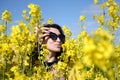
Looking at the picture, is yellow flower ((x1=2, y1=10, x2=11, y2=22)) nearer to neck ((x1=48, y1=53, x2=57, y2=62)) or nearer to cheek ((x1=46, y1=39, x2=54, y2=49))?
cheek ((x1=46, y1=39, x2=54, y2=49))

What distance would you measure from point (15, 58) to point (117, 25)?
156 cm

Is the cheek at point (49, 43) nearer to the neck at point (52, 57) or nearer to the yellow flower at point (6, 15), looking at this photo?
the neck at point (52, 57)

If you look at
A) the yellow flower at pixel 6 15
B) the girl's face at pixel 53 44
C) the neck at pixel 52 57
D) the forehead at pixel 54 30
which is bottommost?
the neck at pixel 52 57

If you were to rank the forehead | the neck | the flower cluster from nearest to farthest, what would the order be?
the flower cluster
the neck
the forehead

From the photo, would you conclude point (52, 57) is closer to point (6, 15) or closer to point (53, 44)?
point (53, 44)

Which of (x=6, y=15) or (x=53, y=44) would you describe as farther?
(x=6, y=15)

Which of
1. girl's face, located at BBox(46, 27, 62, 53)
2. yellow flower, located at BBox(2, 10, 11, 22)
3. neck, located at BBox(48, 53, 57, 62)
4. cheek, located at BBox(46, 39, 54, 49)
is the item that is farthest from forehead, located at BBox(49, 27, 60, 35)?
yellow flower, located at BBox(2, 10, 11, 22)

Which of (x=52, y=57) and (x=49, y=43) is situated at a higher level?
(x=49, y=43)

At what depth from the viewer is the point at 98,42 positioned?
3.04ft

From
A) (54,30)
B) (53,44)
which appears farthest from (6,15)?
(53,44)

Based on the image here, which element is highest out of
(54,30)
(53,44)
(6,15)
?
(6,15)

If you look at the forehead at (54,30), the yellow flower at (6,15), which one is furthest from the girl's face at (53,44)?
the yellow flower at (6,15)

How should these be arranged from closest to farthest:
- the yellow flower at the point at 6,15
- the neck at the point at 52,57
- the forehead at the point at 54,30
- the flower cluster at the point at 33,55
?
the flower cluster at the point at 33,55
the neck at the point at 52,57
the forehead at the point at 54,30
the yellow flower at the point at 6,15

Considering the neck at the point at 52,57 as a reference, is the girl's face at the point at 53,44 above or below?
above
